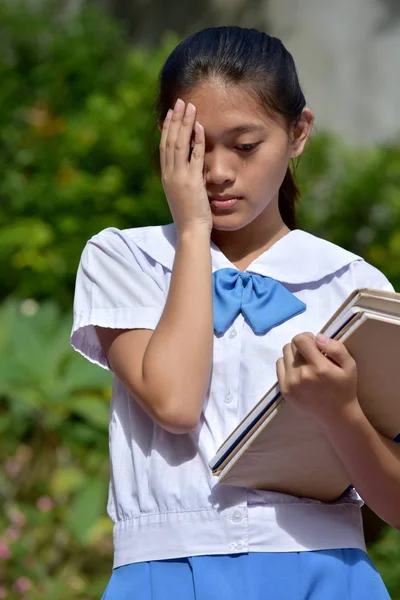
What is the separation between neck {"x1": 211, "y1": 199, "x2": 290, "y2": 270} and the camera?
1.91 m

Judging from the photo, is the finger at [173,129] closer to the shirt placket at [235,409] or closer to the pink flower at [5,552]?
the shirt placket at [235,409]

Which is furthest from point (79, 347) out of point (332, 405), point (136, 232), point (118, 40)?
point (118, 40)

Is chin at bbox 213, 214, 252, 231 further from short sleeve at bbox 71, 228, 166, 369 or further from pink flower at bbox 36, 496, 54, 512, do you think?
pink flower at bbox 36, 496, 54, 512

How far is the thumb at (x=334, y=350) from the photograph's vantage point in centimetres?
152

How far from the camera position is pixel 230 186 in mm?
1784

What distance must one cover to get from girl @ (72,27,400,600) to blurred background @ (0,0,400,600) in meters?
1.84

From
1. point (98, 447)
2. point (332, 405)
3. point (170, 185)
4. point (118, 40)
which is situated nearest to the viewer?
point (332, 405)

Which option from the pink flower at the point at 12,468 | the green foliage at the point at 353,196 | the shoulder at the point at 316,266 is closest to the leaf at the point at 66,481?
the pink flower at the point at 12,468

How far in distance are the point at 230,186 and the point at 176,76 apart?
220 mm

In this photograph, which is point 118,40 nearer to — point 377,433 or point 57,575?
point 57,575

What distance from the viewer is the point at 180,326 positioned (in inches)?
66.5

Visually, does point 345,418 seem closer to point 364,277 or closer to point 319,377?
point 319,377

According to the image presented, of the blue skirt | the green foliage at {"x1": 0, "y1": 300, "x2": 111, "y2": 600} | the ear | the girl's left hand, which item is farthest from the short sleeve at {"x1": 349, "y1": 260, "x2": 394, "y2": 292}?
the green foliage at {"x1": 0, "y1": 300, "x2": 111, "y2": 600}

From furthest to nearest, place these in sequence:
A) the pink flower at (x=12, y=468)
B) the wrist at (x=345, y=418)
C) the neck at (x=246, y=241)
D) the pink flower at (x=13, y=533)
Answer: the pink flower at (x=12, y=468) < the pink flower at (x=13, y=533) < the neck at (x=246, y=241) < the wrist at (x=345, y=418)
